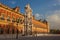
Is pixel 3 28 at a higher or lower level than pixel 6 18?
lower

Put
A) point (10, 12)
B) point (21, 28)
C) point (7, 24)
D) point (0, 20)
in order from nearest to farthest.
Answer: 1. point (0, 20)
2. point (7, 24)
3. point (10, 12)
4. point (21, 28)

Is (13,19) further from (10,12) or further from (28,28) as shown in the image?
(28,28)

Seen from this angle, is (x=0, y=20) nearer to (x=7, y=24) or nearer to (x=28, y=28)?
(x=7, y=24)

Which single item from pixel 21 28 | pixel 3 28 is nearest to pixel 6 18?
pixel 3 28

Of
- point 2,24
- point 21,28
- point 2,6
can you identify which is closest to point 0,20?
point 2,24

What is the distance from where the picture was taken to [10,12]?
45.0 meters

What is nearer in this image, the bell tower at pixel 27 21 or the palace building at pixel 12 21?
the palace building at pixel 12 21

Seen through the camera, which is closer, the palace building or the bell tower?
the palace building

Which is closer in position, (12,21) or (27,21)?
(12,21)

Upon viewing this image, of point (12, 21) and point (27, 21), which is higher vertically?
point (27, 21)

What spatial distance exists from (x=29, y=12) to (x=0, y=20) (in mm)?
15996

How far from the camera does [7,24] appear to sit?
42.2m

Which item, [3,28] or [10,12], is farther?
[10,12]

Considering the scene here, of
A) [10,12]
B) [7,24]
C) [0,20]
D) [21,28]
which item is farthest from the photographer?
[21,28]
